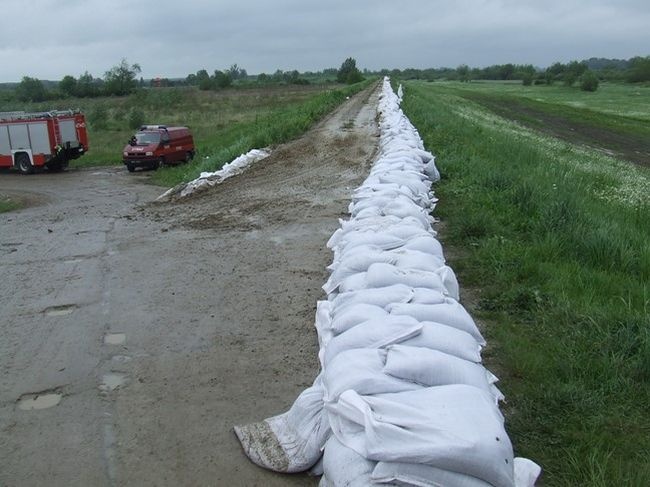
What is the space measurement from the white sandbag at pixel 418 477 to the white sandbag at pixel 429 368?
62cm

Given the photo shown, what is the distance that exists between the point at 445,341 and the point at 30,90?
7758cm

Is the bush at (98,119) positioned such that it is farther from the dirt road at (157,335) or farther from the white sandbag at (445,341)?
the white sandbag at (445,341)

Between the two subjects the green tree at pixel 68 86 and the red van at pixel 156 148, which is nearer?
the red van at pixel 156 148

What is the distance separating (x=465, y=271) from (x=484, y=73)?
14298 cm

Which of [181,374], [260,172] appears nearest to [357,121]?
[260,172]

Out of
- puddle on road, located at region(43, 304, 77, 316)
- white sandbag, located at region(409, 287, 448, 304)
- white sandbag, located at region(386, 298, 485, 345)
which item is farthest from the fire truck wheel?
white sandbag, located at region(386, 298, 485, 345)

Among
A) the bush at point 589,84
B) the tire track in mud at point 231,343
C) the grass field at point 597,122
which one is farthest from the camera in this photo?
the bush at point 589,84

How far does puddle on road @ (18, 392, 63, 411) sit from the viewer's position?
426cm

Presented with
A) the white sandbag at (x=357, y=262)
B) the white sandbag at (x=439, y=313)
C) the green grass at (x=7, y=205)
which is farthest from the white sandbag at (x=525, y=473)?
the green grass at (x=7, y=205)

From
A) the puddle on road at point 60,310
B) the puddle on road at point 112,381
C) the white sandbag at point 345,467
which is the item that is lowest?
the puddle on road at point 60,310

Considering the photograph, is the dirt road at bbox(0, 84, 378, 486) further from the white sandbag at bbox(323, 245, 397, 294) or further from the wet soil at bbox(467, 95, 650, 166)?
the wet soil at bbox(467, 95, 650, 166)

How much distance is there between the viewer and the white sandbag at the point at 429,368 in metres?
3.18

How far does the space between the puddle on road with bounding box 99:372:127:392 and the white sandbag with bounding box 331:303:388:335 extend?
5.32 ft

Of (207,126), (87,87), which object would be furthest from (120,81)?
(207,126)
